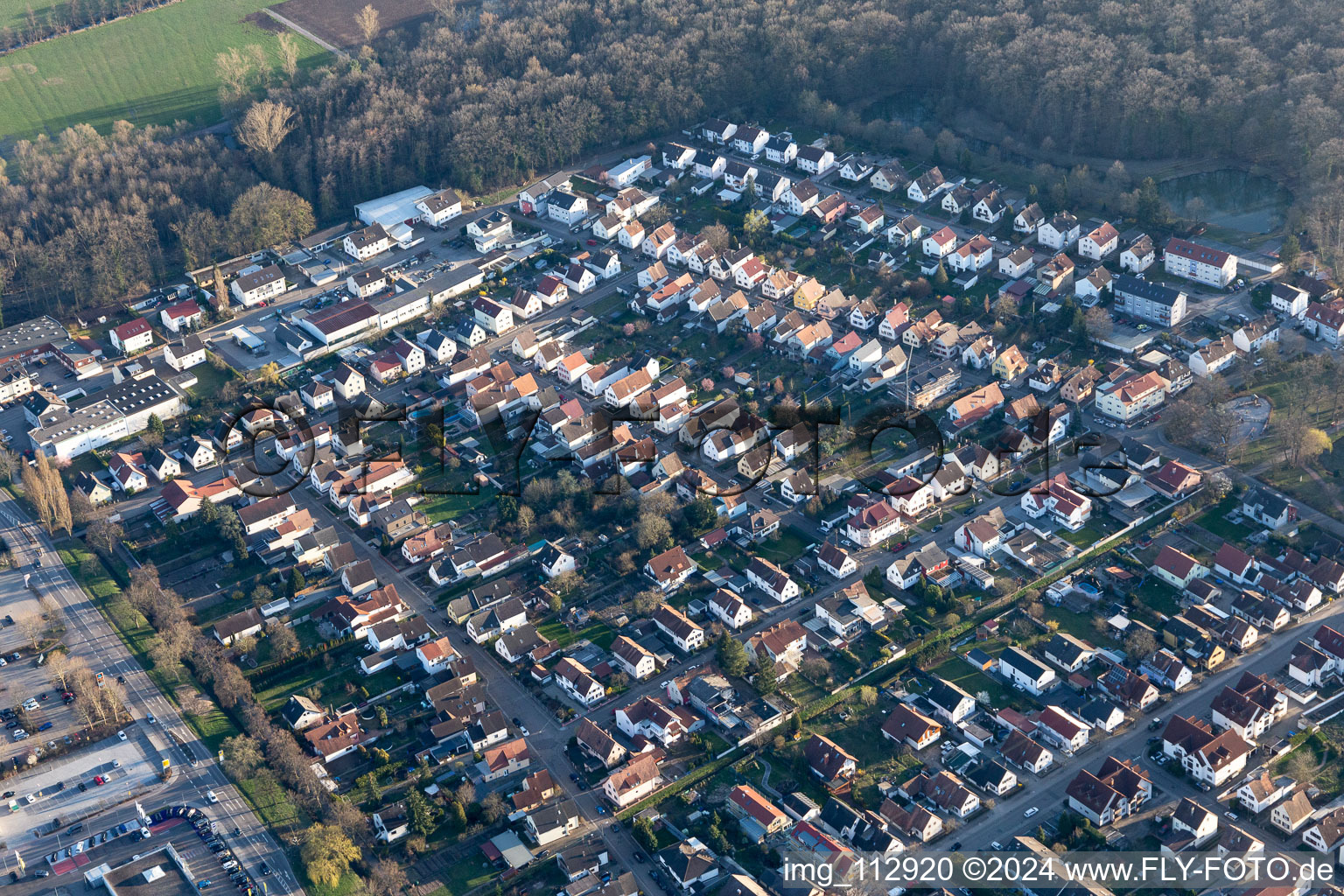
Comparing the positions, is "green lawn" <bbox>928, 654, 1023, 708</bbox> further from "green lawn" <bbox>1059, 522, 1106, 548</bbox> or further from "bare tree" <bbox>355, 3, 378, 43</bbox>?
"bare tree" <bbox>355, 3, 378, 43</bbox>

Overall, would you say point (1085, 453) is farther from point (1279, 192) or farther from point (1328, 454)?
point (1279, 192)

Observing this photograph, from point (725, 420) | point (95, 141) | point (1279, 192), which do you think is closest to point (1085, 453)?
point (725, 420)

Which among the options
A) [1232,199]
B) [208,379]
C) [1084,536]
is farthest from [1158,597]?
[208,379]

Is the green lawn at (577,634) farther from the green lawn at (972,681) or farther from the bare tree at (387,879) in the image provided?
the green lawn at (972,681)

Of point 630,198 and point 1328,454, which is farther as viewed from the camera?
point 630,198

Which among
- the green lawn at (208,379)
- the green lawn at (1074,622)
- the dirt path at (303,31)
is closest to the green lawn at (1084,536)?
the green lawn at (1074,622)

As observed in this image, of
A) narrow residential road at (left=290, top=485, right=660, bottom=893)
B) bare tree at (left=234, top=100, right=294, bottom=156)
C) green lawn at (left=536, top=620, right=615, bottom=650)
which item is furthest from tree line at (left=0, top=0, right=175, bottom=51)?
green lawn at (left=536, top=620, right=615, bottom=650)
